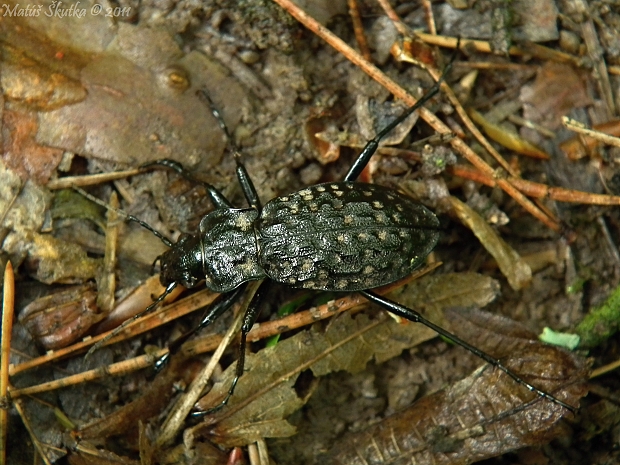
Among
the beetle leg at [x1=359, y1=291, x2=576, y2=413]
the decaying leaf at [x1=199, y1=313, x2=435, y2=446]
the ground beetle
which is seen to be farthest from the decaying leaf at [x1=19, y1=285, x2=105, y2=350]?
the beetle leg at [x1=359, y1=291, x2=576, y2=413]

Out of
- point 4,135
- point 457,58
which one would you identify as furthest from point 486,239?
point 4,135

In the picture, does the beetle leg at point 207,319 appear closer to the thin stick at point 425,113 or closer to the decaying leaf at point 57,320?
the decaying leaf at point 57,320

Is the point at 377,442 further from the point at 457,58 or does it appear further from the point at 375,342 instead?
the point at 457,58

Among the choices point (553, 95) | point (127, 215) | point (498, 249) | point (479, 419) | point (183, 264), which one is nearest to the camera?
point (479, 419)

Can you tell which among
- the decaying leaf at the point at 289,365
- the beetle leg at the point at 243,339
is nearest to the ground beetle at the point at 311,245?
the beetle leg at the point at 243,339

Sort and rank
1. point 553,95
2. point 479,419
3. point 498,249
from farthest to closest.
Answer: point 553,95 → point 498,249 → point 479,419

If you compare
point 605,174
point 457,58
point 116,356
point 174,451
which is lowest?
point 174,451

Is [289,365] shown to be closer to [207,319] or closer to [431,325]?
[207,319]

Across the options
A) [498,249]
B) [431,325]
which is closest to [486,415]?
[431,325]
